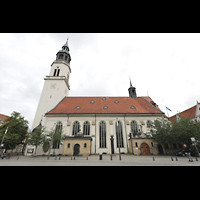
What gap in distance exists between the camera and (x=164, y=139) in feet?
60.6

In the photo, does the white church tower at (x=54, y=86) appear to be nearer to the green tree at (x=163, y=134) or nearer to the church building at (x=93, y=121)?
the church building at (x=93, y=121)

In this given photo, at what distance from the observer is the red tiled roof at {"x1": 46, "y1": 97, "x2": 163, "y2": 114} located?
1033 inches

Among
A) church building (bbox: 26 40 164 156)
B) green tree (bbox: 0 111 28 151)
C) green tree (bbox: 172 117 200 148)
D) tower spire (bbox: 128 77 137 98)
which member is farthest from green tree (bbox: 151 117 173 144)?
green tree (bbox: 0 111 28 151)

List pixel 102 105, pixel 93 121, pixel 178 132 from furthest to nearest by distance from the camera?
1. pixel 102 105
2. pixel 93 121
3. pixel 178 132

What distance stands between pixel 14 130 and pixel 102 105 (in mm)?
21124

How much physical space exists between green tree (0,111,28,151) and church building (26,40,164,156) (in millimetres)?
3215

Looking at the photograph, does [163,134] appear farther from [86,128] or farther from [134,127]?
[86,128]

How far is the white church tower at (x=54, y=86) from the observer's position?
2731cm

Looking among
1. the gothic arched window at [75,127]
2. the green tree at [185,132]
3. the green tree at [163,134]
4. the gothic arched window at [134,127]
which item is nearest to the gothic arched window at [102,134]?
the gothic arched window at [75,127]

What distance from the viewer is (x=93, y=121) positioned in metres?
24.3

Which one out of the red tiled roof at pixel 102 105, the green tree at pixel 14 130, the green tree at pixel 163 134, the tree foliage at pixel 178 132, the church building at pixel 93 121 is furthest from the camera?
the red tiled roof at pixel 102 105

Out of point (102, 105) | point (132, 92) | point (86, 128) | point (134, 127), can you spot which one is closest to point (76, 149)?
point (86, 128)
